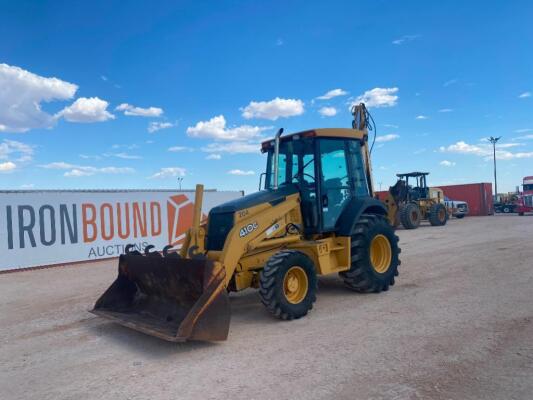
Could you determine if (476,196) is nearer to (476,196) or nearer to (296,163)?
(476,196)

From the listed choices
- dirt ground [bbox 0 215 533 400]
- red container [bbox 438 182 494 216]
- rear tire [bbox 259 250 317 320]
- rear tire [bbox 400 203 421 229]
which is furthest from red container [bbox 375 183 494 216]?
rear tire [bbox 259 250 317 320]

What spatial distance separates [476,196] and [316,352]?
107 ft

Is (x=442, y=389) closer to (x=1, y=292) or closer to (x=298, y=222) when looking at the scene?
(x=298, y=222)

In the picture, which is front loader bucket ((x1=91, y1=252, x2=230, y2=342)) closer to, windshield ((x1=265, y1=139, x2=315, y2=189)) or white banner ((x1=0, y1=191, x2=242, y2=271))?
windshield ((x1=265, y1=139, x2=315, y2=189))

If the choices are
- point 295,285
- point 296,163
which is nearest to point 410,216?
point 296,163

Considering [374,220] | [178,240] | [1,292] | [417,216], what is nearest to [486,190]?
[417,216]

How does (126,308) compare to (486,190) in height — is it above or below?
below

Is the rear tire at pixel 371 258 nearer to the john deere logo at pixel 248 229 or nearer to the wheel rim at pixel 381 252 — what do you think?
the wheel rim at pixel 381 252

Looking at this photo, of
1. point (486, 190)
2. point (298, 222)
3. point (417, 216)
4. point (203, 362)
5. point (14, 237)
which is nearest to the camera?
point (203, 362)

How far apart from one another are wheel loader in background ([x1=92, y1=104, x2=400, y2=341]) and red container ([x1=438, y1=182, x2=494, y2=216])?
1123 inches

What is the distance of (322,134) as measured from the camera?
7.30 metres

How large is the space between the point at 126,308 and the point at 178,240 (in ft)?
39.2

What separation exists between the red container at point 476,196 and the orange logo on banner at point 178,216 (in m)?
23.6

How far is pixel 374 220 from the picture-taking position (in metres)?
7.89
